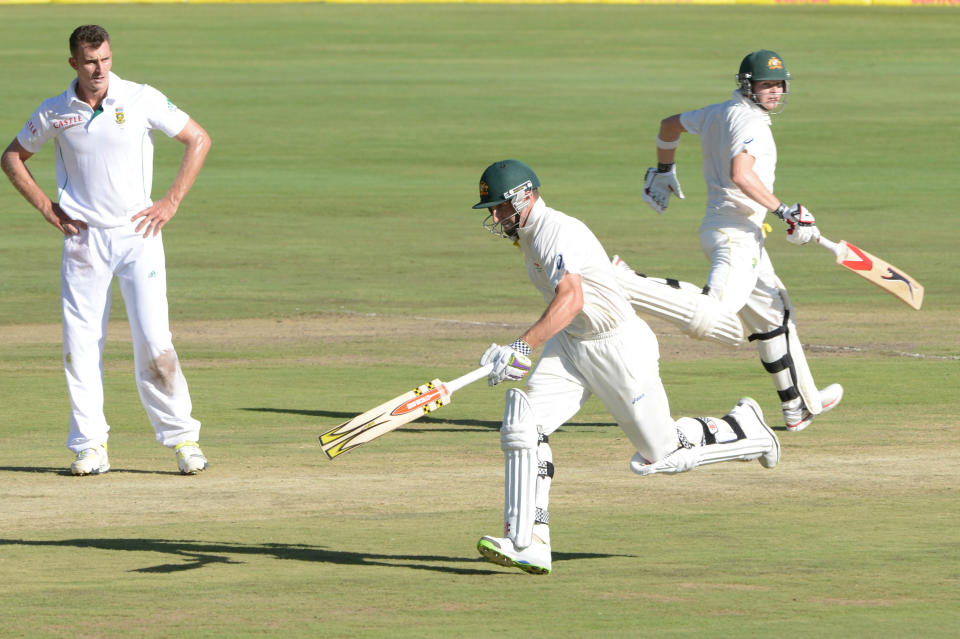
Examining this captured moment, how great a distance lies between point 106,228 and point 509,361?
316 centimetres

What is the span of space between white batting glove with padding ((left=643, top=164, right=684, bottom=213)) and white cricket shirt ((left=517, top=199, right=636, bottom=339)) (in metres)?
4.50

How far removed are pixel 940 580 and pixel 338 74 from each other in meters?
34.3

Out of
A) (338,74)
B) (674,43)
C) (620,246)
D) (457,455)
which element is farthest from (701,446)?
(674,43)

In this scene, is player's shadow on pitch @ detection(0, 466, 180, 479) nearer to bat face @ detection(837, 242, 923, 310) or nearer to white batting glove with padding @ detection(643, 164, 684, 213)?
white batting glove with padding @ detection(643, 164, 684, 213)

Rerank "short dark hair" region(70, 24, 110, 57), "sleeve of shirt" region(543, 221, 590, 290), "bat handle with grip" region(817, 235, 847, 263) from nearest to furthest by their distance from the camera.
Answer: "sleeve of shirt" region(543, 221, 590, 290)
"short dark hair" region(70, 24, 110, 57)
"bat handle with grip" region(817, 235, 847, 263)

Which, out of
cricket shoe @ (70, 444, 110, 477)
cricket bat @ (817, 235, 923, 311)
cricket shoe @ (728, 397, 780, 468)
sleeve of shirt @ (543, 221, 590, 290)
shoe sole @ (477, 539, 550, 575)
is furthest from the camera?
cricket bat @ (817, 235, 923, 311)

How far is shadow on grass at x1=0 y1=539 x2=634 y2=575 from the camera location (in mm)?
7887

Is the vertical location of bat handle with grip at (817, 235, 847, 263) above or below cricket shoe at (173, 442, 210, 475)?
above

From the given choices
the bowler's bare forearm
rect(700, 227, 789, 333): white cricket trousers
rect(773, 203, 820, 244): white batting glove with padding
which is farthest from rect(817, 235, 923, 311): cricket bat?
the bowler's bare forearm

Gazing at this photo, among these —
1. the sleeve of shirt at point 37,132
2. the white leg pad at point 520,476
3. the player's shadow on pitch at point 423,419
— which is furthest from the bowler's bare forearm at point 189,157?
the white leg pad at point 520,476

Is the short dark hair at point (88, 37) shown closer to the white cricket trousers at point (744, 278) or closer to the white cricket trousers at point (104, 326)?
the white cricket trousers at point (104, 326)

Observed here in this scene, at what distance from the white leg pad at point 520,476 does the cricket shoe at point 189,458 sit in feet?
9.32

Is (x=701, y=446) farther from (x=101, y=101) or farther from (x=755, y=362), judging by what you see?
(x=755, y=362)

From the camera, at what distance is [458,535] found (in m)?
8.51
